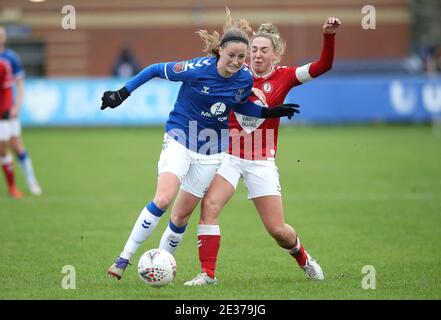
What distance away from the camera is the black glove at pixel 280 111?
6.91 meters

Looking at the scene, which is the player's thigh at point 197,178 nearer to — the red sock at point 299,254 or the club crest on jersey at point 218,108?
the club crest on jersey at point 218,108

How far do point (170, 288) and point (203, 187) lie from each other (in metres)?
0.88

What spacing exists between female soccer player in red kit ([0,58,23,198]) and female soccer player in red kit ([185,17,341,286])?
5.94m

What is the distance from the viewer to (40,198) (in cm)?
1220

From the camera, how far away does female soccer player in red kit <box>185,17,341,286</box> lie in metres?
7.01

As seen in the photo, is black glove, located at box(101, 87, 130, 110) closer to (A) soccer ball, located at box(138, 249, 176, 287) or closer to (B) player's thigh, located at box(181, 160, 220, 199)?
(B) player's thigh, located at box(181, 160, 220, 199)

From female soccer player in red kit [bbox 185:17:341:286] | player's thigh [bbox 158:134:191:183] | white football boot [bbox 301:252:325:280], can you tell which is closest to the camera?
player's thigh [bbox 158:134:191:183]

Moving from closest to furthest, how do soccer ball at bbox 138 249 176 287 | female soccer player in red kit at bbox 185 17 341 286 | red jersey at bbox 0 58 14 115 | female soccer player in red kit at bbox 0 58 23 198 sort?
soccer ball at bbox 138 249 176 287
female soccer player in red kit at bbox 185 17 341 286
female soccer player in red kit at bbox 0 58 23 198
red jersey at bbox 0 58 14 115

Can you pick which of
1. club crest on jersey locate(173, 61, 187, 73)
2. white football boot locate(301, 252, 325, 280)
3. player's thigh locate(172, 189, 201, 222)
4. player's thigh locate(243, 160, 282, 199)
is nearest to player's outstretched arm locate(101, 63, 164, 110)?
club crest on jersey locate(173, 61, 187, 73)

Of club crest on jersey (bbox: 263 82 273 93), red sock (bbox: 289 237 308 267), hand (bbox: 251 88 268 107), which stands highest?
club crest on jersey (bbox: 263 82 273 93)

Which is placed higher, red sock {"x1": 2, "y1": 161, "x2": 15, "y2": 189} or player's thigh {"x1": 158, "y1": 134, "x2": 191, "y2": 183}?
player's thigh {"x1": 158, "y1": 134, "x2": 191, "y2": 183}

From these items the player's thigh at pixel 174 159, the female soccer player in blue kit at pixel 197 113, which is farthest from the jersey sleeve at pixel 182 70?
the player's thigh at pixel 174 159

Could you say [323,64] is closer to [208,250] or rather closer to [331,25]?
[331,25]

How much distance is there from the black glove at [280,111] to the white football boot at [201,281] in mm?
1393
